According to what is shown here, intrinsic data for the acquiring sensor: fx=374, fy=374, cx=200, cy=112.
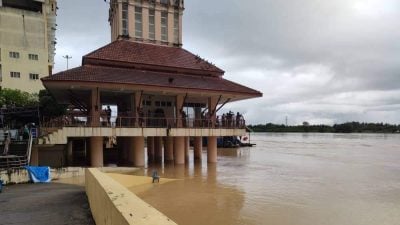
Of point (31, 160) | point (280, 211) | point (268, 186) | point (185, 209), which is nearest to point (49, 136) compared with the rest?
point (31, 160)

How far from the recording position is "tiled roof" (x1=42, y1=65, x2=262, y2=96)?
67.5 ft

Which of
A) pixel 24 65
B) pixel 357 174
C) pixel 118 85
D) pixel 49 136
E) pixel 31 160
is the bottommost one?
pixel 357 174

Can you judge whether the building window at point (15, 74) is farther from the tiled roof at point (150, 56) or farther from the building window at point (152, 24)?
the building window at point (152, 24)

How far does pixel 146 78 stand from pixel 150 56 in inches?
149

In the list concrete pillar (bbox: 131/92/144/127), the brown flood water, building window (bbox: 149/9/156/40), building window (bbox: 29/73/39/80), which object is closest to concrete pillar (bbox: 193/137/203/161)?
the brown flood water

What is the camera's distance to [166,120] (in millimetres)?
24219

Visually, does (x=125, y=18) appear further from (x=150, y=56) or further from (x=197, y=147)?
(x=197, y=147)

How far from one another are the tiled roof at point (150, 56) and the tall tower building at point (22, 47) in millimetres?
27423

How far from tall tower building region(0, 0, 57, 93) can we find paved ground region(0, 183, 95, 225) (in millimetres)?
38524

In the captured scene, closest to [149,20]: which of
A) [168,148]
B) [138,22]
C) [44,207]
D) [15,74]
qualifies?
[138,22]

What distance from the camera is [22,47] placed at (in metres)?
48.8

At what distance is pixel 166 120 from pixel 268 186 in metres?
8.80

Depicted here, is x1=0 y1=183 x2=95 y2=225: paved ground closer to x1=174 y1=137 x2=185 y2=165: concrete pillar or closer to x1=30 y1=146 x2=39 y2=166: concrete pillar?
x1=30 y1=146 x2=39 y2=166: concrete pillar

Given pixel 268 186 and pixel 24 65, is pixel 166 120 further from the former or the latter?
pixel 24 65
